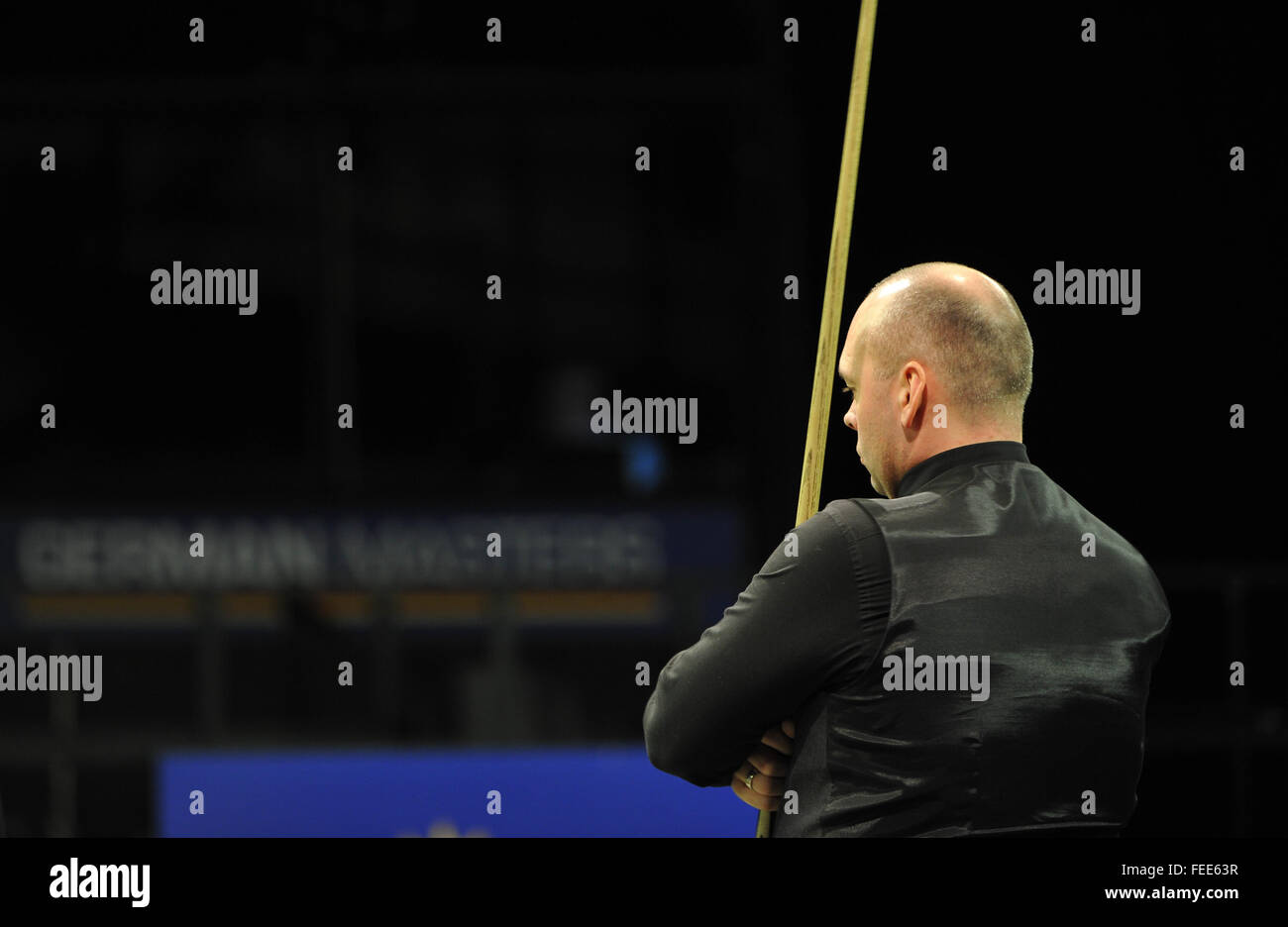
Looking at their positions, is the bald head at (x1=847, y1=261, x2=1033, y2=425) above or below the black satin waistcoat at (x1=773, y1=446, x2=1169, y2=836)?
above

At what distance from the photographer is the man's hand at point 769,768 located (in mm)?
A: 1682

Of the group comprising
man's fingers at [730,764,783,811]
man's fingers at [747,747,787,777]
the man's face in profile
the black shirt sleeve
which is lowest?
man's fingers at [730,764,783,811]

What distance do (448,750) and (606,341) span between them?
2.30 meters

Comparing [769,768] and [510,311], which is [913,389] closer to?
[769,768]

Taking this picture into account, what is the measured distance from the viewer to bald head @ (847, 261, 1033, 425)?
1719mm

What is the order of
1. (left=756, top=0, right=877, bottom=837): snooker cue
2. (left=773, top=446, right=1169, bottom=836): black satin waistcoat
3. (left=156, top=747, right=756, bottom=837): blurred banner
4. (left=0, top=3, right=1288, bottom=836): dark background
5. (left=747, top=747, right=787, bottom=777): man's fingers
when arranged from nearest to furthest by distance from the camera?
(left=773, top=446, right=1169, bottom=836): black satin waistcoat
(left=747, top=747, right=787, bottom=777): man's fingers
(left=756, top=0, right=877, bottom=837): snooker cue
(left=156, top=747, right=756, bottom=837): blurred banner
(left=0, top=3, right=1288, bottom=836): dark background

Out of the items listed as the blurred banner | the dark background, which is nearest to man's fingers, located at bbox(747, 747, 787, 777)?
the blurred banner

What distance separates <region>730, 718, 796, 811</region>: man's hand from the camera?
5.52 feet

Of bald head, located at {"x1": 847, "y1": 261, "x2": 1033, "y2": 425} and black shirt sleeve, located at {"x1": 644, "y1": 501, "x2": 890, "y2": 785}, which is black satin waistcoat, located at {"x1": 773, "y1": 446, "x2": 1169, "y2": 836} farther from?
bald head, located at {"x1": 847, "y1": 261, "x2": 1033, "y2": 425}

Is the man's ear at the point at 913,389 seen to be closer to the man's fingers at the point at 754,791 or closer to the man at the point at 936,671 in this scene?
the man at the point at 936,671

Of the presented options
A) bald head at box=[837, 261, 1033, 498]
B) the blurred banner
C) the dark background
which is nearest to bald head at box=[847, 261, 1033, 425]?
bald head at box=[837, 261, 1033, 498]

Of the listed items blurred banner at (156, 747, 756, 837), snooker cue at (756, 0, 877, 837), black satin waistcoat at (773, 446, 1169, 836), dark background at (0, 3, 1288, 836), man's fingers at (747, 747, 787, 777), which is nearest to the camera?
black satin waistcoat at (773, 446, 1169, 836)

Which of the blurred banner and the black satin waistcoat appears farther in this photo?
the blurred banner
